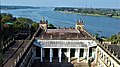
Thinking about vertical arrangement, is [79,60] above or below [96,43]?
below

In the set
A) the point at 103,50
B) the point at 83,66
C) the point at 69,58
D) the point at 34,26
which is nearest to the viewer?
the point at 103,50

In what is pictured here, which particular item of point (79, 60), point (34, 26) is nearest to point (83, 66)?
point (79, 60)

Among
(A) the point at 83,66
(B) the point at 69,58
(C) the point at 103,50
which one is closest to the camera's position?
(C) the point at 103,50

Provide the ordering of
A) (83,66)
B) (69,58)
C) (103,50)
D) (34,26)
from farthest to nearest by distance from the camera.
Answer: (34,26) → (69,58) → (83,66) → (103,50)

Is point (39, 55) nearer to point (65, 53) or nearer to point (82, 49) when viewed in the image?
point (65, 53)

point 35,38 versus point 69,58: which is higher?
→ point 35,38

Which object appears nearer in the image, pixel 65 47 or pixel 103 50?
pixel 103 50

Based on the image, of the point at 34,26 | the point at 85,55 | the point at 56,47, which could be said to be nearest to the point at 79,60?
the point at 85,55

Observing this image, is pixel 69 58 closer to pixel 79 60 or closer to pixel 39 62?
pixel 79 60

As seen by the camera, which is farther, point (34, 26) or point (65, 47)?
point (34, 26)
